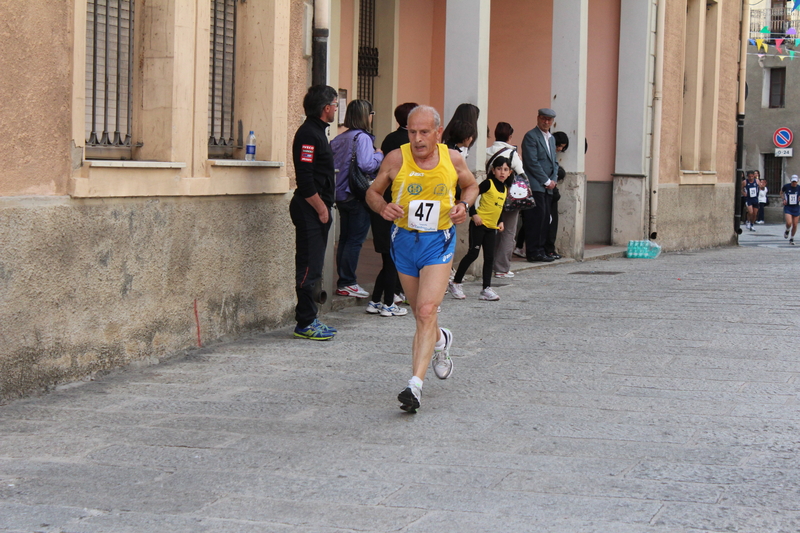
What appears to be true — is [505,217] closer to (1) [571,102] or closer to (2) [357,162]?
(2) [357,162]

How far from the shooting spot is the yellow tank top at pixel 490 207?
33.4 feet

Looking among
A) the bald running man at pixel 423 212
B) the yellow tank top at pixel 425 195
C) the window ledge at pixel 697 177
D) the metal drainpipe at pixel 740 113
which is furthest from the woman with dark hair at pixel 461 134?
the metal drainpipe at pixel 740 113

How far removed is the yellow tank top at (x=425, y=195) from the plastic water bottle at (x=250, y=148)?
2644 millimetres

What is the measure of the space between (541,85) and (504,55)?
81 cm

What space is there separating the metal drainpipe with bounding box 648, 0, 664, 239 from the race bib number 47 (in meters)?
11.8

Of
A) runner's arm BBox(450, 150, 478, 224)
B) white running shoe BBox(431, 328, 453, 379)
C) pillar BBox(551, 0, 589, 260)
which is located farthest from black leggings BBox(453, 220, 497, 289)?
pillar BBox(551, 0, 589, 260)

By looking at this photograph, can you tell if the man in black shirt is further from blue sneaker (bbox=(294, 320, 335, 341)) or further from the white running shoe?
the white running shoe

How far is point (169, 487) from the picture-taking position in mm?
4473

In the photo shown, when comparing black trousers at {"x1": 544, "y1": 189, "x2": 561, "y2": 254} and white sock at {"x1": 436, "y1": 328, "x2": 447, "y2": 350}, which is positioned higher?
black trousers at {"x1": 544, "y1": 189, "x2": 561, "y2": 254}

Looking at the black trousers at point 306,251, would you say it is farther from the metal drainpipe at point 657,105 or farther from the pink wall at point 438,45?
the metal drainpipe at point 657,105

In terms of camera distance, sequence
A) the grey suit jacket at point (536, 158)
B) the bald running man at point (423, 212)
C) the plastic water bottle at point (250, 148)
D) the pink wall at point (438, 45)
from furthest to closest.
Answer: the pink wall at point (438, 45) < the grey suit jacket at point (536, 158) < the plastic water bottle at point (250, 148) < the bald running man at point (423, 212)

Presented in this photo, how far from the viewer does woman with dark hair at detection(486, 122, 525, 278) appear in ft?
37.8

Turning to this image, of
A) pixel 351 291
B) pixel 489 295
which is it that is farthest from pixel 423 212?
pixel 489 295

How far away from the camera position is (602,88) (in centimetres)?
1716
